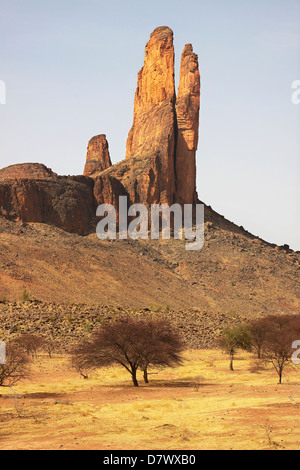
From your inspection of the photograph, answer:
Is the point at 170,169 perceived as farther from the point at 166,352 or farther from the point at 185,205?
the point at 166,352

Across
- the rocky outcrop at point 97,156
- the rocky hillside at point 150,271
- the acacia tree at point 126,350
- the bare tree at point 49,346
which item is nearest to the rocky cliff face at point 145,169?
the rocky hillside at point 150,271

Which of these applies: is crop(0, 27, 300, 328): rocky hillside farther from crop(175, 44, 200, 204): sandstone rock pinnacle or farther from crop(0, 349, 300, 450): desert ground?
crop(0, 349, 300, 450): desert ground

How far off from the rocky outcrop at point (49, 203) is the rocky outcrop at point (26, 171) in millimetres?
7782

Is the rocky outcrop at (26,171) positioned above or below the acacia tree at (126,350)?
above

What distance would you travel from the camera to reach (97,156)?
14588 centimetres

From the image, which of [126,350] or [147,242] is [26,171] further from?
[126,350]

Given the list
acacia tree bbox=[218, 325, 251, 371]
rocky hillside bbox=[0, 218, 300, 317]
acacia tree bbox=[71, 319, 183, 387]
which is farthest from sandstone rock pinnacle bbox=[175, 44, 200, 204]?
acacia tree bbox=[71, 319, 183, 387]

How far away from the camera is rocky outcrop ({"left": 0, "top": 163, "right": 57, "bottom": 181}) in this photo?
4508 inches

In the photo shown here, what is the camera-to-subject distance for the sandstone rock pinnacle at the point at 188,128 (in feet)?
379

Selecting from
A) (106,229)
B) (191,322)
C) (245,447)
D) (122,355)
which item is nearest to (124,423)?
(245,447)

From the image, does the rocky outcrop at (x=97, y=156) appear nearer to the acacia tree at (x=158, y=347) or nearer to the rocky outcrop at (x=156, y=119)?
the rocky outcrop at (x=156, y=119)

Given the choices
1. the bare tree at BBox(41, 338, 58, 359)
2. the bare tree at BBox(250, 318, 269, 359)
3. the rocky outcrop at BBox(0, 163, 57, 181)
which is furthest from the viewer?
the rocky outcrop at BBox(0, 163, 57, 181)

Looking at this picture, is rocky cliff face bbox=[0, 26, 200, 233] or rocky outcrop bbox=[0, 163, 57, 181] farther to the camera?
rocky outcrop bbox=[0, 163, 57, 181]

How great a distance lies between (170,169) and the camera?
373 ft
